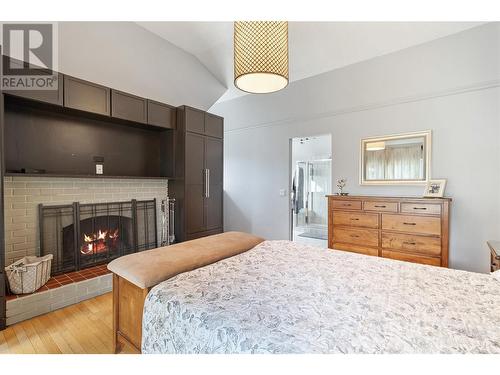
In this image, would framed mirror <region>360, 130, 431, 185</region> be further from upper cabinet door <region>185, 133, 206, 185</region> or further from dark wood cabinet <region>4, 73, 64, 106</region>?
dark wood cabinet <region>4, 73, 64, 106</region>

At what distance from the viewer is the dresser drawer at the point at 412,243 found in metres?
2.70

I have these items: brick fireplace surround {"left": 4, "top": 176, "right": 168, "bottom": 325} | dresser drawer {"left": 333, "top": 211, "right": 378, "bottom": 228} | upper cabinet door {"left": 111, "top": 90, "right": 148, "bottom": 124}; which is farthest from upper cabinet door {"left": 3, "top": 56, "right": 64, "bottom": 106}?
dresser drawer {"left": 333, "top": 211, "right": 378, "bottom": 228}

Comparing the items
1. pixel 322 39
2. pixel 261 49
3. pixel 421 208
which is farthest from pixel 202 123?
pixel 421 208

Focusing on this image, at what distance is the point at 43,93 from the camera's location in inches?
94.0

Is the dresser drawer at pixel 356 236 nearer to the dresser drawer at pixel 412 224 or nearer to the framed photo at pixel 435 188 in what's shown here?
the dresser drawer at pixel 412 224

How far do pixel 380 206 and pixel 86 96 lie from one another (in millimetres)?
3692

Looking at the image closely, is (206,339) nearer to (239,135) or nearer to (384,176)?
(384,176)

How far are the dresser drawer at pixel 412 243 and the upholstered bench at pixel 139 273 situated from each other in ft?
7.03

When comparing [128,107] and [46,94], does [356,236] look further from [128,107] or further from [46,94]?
[46,94]

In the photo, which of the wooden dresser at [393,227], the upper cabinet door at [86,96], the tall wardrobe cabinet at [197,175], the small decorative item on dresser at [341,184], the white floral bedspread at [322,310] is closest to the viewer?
the white floral bedspread at [322,310]

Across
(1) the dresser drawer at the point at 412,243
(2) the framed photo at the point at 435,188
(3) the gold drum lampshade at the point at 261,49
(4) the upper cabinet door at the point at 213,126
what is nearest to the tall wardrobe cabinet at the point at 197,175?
(4) the upper cabinet door at the point at 213,126

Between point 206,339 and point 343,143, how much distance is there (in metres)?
3.47

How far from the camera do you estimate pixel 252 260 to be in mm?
1646

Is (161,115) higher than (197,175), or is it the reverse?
(161,115)
